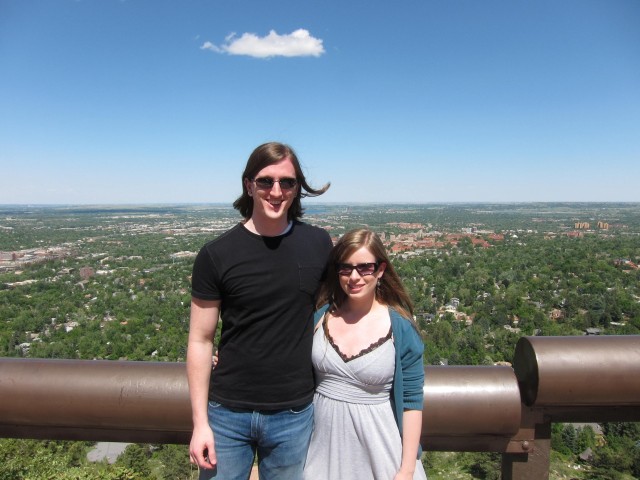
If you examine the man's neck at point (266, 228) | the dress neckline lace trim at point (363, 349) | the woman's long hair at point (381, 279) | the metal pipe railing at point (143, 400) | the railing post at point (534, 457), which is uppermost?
the man's neck at point (266, 228)

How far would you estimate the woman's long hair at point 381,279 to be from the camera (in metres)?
1.23

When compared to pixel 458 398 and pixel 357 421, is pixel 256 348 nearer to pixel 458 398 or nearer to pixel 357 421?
pixel 357 421

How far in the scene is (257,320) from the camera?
3.81 feet

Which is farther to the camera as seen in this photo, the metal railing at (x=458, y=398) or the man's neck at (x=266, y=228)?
the man's neck at (x=266, y=228)

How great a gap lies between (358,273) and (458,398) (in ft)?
1.33

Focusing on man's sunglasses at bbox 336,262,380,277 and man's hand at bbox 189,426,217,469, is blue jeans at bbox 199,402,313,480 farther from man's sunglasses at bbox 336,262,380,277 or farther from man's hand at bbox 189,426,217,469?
man's sunglasses at bbox 336,262,380,277

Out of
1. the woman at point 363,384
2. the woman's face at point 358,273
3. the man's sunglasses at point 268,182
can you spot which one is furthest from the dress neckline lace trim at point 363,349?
the man's sunglasses at point 268,182

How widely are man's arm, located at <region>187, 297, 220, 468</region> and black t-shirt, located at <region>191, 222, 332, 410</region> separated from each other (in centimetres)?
4

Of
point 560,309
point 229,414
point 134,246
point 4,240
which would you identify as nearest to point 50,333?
point 229,414

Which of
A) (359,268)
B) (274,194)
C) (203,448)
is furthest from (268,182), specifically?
(203,448)

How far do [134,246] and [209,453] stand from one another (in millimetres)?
67962

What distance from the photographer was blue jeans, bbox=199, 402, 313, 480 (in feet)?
3.82

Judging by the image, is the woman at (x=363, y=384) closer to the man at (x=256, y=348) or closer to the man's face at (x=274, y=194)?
the man at (x=256, y=348)

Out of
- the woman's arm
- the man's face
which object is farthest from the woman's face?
the woman's arm
